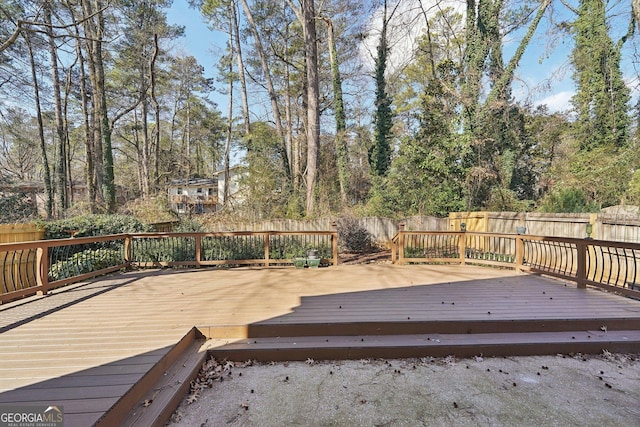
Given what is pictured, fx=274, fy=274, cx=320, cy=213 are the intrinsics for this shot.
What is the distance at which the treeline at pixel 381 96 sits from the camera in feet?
31.1

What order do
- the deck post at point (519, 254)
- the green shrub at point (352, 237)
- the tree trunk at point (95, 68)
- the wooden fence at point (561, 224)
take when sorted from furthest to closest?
1. the tree trunk at point (95, 68)
2. the green shrub at point (352, 237)
3. the deck post at point (519, 254)
4. the wooden fence at point (561, 224)

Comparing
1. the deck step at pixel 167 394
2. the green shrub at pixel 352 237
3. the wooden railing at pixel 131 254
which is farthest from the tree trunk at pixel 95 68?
the deck step at pixel 167 394

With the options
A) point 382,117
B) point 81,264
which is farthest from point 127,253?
point 382,117

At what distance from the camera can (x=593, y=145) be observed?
35.9ft

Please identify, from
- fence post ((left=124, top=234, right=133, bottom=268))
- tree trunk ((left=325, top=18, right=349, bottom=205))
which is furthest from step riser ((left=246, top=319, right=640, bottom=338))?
tree trunk ((left=325, top=18, right=349, bottom=205))

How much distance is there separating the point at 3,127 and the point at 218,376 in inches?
826

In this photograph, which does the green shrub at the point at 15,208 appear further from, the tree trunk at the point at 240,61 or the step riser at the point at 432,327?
the step riser at the point at 432,327

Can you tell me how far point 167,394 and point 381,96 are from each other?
1264 cm

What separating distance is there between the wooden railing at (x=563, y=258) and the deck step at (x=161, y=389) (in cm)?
449

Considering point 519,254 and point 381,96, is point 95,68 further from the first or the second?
point 519,254

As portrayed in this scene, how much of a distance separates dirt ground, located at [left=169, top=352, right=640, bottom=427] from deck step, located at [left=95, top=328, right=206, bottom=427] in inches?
4.3

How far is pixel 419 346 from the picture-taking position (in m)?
2.57

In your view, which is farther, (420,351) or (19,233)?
(19,233)

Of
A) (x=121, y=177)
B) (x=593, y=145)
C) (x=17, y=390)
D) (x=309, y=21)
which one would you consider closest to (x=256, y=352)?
(x=17, y=390)
